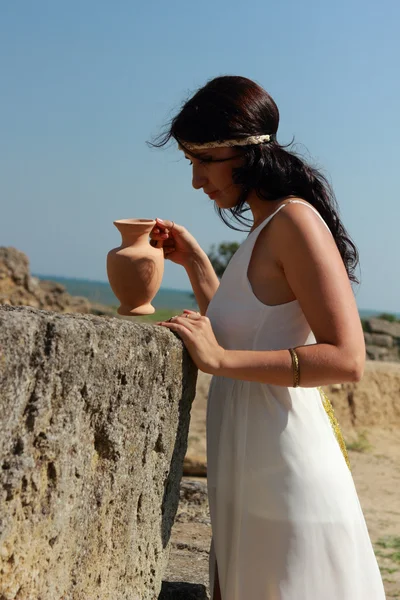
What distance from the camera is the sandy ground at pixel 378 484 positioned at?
16.3ft

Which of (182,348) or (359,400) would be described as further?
(359,400)

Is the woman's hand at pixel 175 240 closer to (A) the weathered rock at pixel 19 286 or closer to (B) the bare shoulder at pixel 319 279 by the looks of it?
(B) the bare shoulder at pixel 319 279

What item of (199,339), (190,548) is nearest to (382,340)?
(190,548)

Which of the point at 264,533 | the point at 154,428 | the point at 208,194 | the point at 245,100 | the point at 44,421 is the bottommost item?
the point at 264,533

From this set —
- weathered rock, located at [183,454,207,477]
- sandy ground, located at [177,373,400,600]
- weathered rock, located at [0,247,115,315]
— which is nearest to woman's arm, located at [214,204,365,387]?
sandy ground, located at [177,373,400,600]

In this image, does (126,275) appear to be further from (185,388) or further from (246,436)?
(246,436)

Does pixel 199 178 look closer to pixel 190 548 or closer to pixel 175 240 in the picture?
pixel 175 240

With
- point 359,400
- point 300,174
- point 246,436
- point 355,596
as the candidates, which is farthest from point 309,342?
point 359,400

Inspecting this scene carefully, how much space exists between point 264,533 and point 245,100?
122 centimetres

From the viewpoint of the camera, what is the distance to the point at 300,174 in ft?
7.70

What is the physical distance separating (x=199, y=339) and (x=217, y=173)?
507 mm

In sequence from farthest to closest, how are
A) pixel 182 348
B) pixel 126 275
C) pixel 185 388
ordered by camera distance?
pixel 126 275 < pixel 185 388 < pixel 182 348

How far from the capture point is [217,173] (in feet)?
7.61

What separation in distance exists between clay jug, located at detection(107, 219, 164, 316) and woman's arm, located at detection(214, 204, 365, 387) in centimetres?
77
